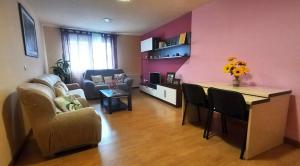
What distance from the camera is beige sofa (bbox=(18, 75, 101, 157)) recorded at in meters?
1.72

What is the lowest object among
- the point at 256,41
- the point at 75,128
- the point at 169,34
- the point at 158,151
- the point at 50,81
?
the point at 158,151

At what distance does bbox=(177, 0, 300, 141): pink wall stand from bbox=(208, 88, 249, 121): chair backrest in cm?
87

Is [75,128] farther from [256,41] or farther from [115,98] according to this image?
[256,41]

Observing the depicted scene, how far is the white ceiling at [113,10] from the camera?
9.73 ft

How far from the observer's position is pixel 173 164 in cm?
173

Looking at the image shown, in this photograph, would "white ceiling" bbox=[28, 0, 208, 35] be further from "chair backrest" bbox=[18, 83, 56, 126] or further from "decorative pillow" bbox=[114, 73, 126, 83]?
"chair backrest" bbox=[18, 83, 56, 126]

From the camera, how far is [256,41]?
2.37 metres

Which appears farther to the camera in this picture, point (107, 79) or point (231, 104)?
point (107, 79)

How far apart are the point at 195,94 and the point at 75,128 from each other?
172cm

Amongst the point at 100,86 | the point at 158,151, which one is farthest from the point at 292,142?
the point at 100,86

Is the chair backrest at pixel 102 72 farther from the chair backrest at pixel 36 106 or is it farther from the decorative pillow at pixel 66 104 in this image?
the chair backrest at pixel 36 106

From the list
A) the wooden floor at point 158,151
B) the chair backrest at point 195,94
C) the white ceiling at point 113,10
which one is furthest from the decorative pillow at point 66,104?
the white ceiling at point 113,10

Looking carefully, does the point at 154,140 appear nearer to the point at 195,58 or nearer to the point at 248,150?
the point at 248,150

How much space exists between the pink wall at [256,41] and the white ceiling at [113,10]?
1.72ft
